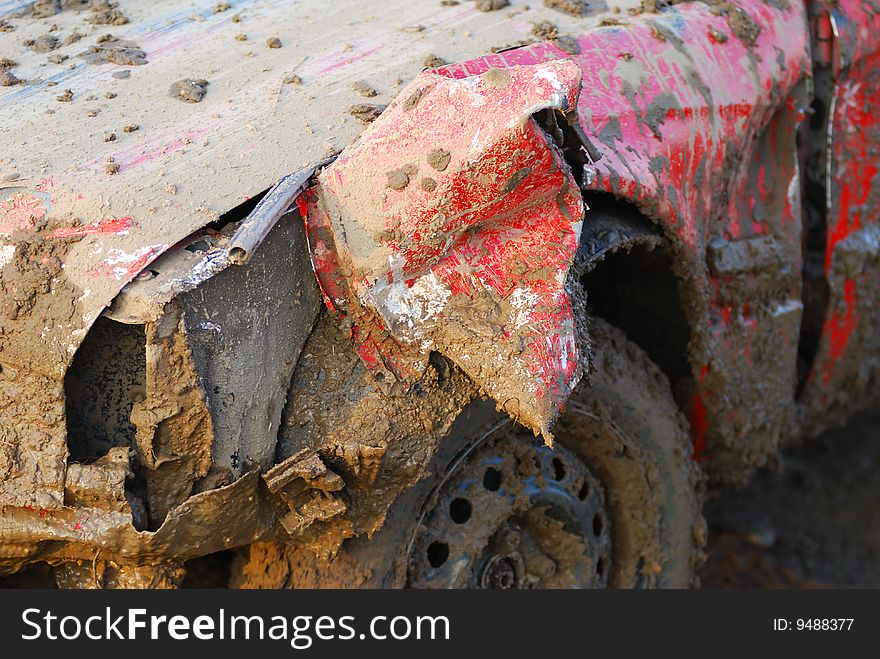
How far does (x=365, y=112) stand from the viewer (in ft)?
6.24

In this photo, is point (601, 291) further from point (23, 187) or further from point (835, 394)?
point (23, 187)

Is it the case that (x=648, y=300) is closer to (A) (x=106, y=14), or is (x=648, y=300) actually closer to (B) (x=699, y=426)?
(B) (x=699, y=426)

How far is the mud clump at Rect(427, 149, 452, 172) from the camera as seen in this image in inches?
65.6

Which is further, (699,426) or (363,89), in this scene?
(699,426)

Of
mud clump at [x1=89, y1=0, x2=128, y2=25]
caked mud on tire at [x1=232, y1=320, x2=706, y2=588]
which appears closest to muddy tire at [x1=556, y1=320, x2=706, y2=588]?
caked mud on tire at [x1=232, y1=320, x2=706, y2=588]

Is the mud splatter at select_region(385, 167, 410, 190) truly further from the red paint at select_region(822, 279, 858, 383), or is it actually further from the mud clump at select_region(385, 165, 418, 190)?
the red paint at select_region(822, 279, 858, 383)

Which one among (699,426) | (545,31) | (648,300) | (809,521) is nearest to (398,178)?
(545,31)

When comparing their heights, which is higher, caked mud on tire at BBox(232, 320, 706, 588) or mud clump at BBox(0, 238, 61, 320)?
mud clump at BBox(0, 238, 61, 320)

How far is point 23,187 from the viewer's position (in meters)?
1.66

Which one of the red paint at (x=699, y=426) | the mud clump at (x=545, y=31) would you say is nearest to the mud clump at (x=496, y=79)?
the mud clump at (x=545, y=31)

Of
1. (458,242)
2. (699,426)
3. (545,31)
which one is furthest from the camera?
(699,426)

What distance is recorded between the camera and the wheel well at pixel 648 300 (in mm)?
2324

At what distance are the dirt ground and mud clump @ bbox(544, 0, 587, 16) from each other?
1718mm

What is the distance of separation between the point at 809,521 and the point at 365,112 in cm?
257
